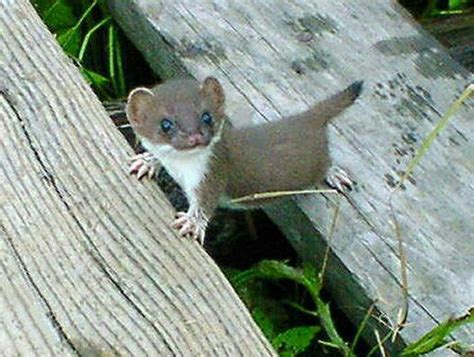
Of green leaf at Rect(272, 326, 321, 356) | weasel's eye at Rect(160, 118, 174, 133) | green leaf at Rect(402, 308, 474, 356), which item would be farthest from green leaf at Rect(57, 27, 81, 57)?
green leaf at Rect(402, 308, 474, 356)

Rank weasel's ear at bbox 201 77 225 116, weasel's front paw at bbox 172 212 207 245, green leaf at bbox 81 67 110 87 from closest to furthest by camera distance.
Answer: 1. weasel's front paw at bbox 172 212 207 245
2. weasel's ear at bbox 201 77 225 116
3. green leaf at bbox 81 67 110 87

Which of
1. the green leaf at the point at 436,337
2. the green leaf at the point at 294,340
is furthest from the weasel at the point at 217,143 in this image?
the green leaf at the point at 436,337

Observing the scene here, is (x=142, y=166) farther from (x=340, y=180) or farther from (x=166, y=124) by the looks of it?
(x=340, y=180)

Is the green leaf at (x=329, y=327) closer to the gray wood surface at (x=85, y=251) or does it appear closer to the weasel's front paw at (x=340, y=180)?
the weasel's front paw at (x=340, y=180)

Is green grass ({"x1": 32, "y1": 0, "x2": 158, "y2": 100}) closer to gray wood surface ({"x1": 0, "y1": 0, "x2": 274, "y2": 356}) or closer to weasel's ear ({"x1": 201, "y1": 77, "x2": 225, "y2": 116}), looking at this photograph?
weasel's ear ({"x1": 201, "y1": 77, "x2": 225, "y2": 116})

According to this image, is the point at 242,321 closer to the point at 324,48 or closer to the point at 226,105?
the point at 226,105

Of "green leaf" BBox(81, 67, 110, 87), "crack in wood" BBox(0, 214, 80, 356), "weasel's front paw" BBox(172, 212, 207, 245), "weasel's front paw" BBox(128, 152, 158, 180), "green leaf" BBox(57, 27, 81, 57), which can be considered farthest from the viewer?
"green leaf" BBox(57, 27, 81, 57)
